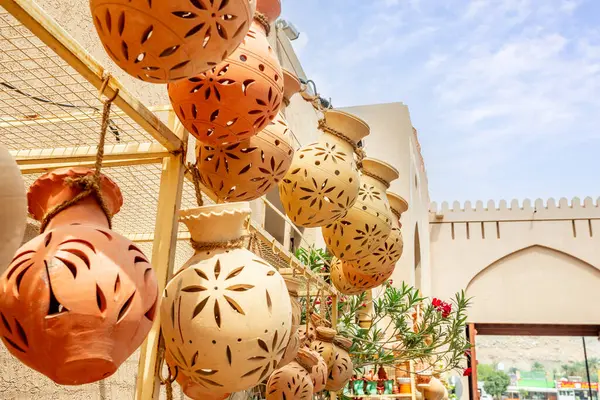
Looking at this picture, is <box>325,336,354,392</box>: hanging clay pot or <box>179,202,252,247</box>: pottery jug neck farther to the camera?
<box>325,336,354,392</box>: hanging clay pot

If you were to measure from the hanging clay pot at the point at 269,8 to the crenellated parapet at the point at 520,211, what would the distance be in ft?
33.9

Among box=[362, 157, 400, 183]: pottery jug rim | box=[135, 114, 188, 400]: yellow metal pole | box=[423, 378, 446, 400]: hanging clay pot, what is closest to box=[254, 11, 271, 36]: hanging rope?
box=[135, 114, 188, 400]: yellow metal pole

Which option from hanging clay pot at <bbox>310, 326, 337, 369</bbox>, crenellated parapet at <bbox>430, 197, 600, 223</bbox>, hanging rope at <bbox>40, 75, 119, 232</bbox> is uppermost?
crenellated parapet at <bbox>430, 197, 600, 223</bbox>

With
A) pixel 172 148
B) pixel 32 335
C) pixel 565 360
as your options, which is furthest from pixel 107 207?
pixel 565 360

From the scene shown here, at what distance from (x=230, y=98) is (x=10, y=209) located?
17.0 inches

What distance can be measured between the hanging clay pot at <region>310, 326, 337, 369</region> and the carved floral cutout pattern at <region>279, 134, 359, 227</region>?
746 millimetres

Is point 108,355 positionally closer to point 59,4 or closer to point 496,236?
point 59,4

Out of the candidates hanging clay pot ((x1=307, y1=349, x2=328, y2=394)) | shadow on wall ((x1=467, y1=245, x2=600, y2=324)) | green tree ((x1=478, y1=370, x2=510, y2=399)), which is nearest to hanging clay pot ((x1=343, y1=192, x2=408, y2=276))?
hanging clay pot ((x1=307, y1=349, x2=328, y2=394))

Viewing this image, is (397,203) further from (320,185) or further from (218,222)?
(218,222)

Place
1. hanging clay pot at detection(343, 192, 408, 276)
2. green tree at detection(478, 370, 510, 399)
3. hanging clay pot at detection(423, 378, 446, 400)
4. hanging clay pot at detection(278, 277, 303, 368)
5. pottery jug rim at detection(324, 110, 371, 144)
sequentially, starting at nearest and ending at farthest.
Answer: hanging clay pot at detection(278, 277, 303, 368) → pottery jug rim at detection(324, 110, 371, 144) → hanging clay pot at detection(343, 192, 408, 276) → hanging clay pot at detection(423, 378, 446, 400) → green tree at detection(478, 370, 510, 399)

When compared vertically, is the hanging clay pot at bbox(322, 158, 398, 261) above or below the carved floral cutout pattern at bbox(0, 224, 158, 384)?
above

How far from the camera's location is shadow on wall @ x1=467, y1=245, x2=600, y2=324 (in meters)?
9.55

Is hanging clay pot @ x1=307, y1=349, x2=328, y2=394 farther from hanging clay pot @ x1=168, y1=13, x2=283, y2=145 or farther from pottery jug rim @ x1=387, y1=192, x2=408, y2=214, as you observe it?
hanging clay pot @ x1=168, y1=13, x2=283, y2=145

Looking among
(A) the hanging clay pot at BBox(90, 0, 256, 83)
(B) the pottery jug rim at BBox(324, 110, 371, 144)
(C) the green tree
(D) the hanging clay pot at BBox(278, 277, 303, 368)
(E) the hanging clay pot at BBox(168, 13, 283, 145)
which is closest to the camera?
(A) the hanging clay pot at BBox(90, 0, 256, 83)
